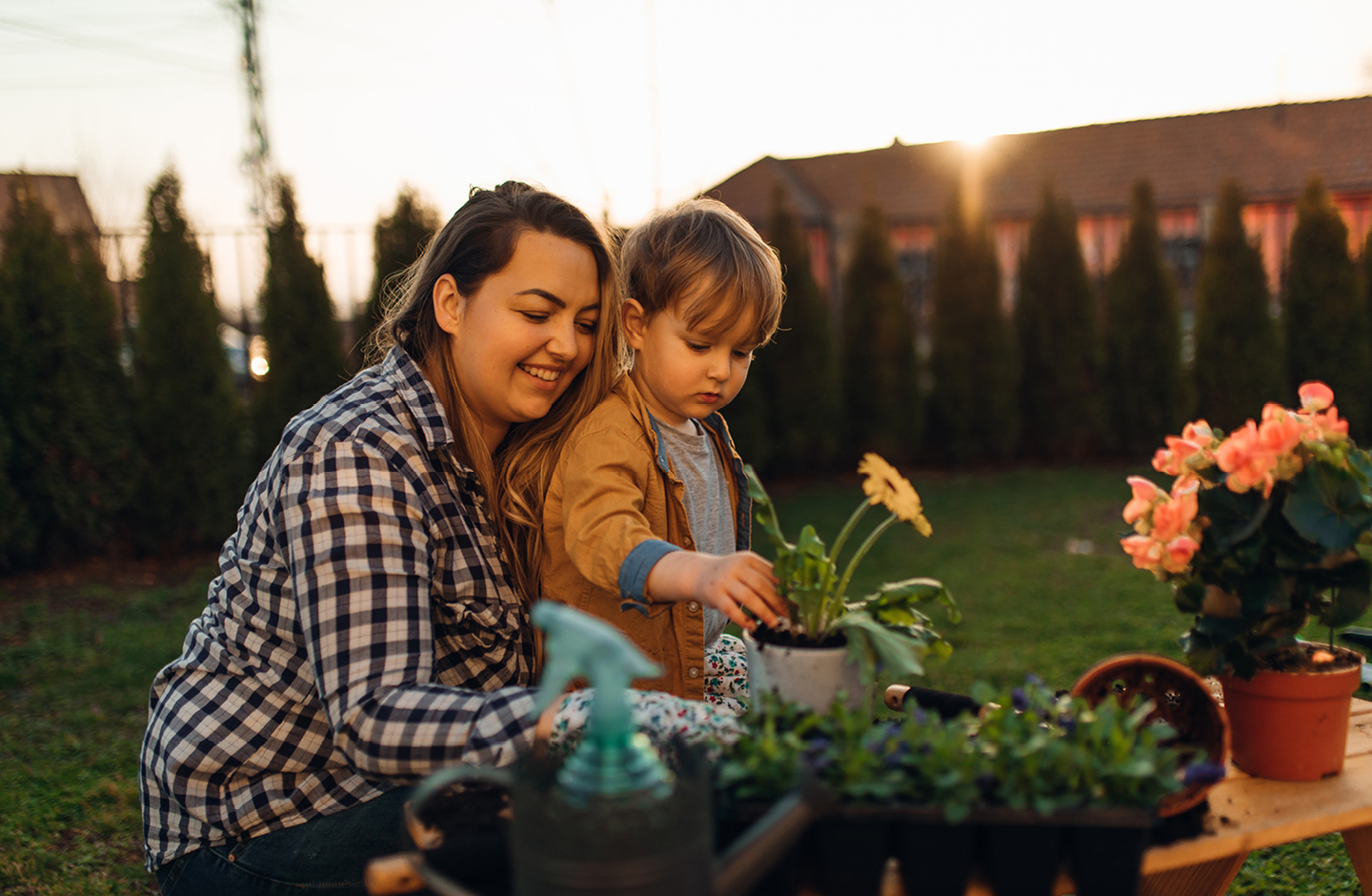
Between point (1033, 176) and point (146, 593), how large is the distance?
2220 cm

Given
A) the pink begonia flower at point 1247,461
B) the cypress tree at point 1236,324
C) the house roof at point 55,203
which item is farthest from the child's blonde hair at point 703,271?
the cypress tree at point 1236,324

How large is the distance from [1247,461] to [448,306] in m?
1.45

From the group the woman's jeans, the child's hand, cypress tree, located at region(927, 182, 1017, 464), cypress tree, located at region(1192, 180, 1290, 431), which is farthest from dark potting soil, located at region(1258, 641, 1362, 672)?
cypress tree, located at region(1192, 180, 1290, 431)

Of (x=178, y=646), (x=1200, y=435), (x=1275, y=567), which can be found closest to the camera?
(x=1275, y=567)

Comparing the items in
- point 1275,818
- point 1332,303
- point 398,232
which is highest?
point 398,232

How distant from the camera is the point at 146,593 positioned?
553 cm

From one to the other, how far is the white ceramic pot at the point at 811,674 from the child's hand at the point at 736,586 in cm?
7

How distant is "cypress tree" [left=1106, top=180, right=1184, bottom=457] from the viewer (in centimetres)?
883

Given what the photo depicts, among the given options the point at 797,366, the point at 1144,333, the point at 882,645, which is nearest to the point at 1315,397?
the point at 882,645

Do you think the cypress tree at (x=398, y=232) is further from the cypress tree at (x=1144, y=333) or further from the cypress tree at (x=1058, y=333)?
the cypress tree at (x=1144, y=333)

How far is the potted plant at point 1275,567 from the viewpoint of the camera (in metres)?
1.34

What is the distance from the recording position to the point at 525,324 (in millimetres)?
1823

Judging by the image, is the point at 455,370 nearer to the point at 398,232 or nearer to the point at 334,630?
the point at 334,630

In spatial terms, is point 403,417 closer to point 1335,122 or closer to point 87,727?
point 87,727
